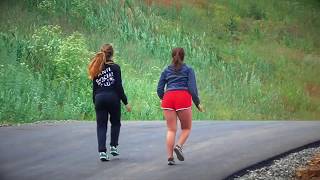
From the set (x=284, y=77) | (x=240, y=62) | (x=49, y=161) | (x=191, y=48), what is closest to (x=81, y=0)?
(x=191, y=48)

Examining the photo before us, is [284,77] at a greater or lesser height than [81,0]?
lesser

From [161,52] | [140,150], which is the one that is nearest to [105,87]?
[140,150]

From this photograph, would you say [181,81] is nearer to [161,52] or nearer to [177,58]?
[177,58]

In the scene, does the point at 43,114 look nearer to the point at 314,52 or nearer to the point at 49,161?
the point at 49,161

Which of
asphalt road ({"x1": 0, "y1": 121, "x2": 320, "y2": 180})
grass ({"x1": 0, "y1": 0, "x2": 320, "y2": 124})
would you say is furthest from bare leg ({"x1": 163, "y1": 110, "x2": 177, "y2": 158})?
grass ({"x1": 0, "y1": 0, "x2": 320, "y2": 124})

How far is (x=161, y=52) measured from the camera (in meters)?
18.7

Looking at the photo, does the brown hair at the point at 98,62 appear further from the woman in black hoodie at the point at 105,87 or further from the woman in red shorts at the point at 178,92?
the woman in red shorts at the point at 178,92

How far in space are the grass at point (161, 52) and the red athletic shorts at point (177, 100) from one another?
7192 millimetres

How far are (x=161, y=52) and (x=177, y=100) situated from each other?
433 inches

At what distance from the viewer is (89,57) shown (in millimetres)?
17281

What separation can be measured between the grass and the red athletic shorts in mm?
7192

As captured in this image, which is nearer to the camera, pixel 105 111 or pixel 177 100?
pixel 177 100

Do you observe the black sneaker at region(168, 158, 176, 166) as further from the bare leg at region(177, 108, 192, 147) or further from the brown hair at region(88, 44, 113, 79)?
the brown hair at region(88, 44, 113, 79)

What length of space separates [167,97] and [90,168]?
4.06 feet
